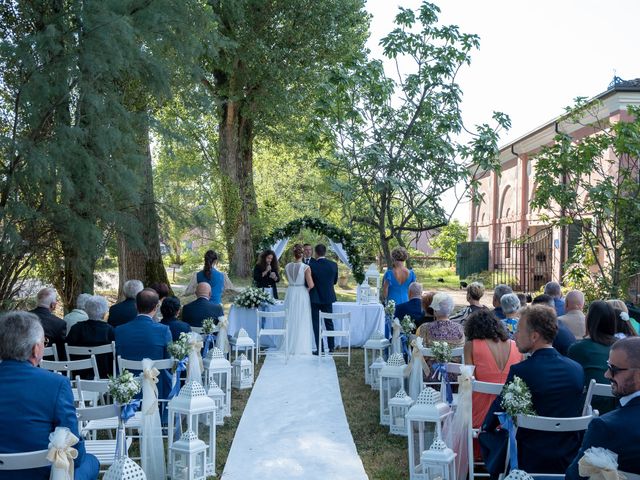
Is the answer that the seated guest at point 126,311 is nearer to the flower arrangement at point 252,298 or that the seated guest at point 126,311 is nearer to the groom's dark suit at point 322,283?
the flower arrangement at point 252,298

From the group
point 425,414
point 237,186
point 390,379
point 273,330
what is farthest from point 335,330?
point 237,186

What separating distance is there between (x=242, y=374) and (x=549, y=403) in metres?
5.52

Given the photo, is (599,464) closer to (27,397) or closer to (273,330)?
(27,397)

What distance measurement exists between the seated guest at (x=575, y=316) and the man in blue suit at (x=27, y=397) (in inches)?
196

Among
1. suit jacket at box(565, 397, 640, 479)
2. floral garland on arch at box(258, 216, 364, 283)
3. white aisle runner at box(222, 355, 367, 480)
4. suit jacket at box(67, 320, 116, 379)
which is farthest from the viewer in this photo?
floral garland on arch at box(258, 216, 364, 283)

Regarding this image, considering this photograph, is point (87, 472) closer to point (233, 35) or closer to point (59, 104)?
point (59, 104)

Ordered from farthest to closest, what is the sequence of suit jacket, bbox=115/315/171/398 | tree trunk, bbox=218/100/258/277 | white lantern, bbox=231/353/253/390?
tree trunk, bbox=218/100/258/277, white lantern, bbox=231/353/253/390, suit jacket, bbox=115/315/171/398

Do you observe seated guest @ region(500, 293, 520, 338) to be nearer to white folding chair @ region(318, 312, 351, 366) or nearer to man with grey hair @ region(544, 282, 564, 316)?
man with grey hair @ region(544, 282, 564, 316)

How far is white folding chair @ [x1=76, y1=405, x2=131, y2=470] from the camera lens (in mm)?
4020

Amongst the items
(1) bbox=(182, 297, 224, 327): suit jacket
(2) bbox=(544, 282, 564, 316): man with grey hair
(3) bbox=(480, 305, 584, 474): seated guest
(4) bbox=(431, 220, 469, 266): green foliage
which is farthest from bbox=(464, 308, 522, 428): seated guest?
(4) bbox=(431, 220, 469, 266): green foliage

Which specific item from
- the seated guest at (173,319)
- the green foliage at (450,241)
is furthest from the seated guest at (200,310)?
the green foliage at (450,241)

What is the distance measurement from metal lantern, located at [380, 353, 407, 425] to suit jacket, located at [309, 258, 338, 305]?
4116 millimetres

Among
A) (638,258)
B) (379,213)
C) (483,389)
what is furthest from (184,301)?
(483,389)

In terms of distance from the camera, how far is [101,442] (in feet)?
16.8
